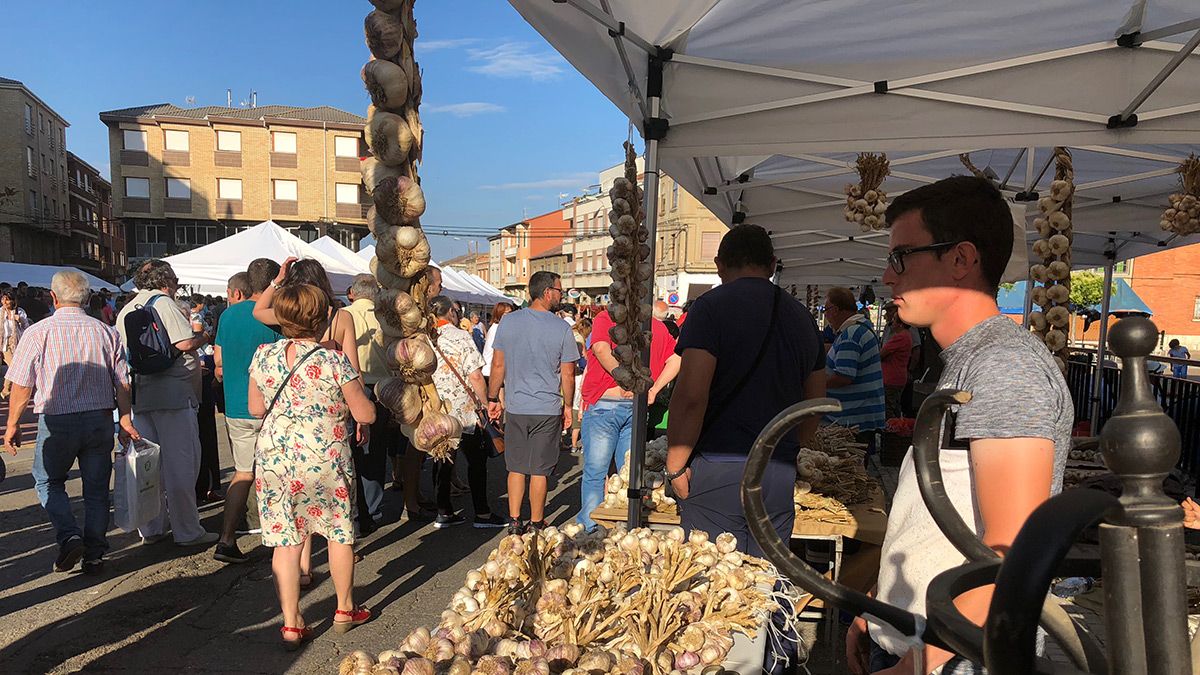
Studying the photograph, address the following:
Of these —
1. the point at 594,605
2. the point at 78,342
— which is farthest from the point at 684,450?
the point at 78,342

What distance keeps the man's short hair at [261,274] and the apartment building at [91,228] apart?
6224cm

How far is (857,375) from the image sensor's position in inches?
190

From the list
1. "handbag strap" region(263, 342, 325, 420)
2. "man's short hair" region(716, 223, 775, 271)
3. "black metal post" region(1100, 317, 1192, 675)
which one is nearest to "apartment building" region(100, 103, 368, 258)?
"handbag strap" region(263, 342, 325, 420)

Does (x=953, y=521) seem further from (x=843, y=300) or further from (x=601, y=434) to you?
(x=843, y=300)

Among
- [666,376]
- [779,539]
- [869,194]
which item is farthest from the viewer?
[869,194]

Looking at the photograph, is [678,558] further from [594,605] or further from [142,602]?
[142,602]

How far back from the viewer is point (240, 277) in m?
4.68

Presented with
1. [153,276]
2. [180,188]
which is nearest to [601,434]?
[153,276]

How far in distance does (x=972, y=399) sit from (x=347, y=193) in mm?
49556

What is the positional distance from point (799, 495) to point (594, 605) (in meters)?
2.14

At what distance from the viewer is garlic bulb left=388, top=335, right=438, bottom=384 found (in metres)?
1.28

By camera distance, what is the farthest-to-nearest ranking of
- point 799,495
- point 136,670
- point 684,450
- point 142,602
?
point 142,602 < point 799,495 < point 136,670 < point 684,450

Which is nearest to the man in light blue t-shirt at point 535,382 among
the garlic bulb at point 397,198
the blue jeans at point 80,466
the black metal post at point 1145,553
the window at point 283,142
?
the blue jeans at point 80,466

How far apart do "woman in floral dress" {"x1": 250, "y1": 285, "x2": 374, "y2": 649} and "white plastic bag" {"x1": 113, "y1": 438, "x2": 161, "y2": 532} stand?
1440 millimetres
